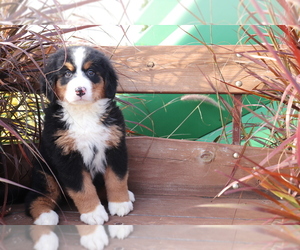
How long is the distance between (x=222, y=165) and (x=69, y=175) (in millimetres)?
1004

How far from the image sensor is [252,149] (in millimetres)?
2510

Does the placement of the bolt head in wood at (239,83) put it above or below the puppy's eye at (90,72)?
below

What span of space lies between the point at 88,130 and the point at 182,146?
73 centimetres

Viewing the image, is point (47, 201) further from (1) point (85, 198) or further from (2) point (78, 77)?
(2) point (78, 77)

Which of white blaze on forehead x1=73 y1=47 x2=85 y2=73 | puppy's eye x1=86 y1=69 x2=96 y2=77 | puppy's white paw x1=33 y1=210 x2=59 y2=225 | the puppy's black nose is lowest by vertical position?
puppy's white paw x1=33 y1=210 x2=59 y2=225

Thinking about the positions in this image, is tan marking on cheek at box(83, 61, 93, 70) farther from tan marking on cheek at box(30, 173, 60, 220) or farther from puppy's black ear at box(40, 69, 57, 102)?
tan marking on cheek at box(30, 173, 60, 220)

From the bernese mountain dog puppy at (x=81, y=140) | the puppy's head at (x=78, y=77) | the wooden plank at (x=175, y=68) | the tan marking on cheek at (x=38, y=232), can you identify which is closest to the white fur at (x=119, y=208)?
the bernese mountain dog puppy at (x=81, y=140)

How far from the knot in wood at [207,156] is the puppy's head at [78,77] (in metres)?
0.78

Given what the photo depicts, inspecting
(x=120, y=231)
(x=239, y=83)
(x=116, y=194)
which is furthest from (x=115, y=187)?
(x=239, y=83)

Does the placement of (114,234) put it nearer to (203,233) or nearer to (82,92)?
(203,233)

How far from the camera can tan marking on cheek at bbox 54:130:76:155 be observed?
1997mm

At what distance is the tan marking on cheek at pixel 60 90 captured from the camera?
1.98m

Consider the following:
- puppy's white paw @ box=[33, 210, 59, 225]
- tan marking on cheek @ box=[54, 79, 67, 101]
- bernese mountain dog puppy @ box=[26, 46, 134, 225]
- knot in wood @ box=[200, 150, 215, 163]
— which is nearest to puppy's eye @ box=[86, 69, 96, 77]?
bernese mountain dog puppy @ box=[26, 46, 134, 225]

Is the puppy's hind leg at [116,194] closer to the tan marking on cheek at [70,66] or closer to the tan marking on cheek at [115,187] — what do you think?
the tan marking on cheek at [115,187]
